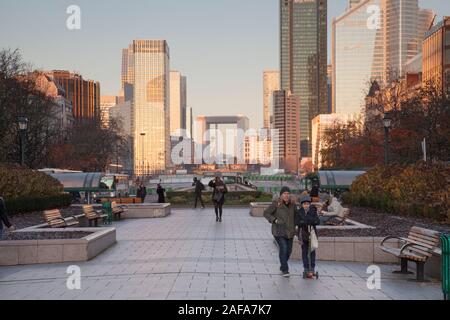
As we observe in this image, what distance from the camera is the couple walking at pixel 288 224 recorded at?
511 inches

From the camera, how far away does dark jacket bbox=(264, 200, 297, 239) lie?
13008mm

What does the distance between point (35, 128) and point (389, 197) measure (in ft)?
135

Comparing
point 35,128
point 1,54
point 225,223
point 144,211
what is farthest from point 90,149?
point 225,223

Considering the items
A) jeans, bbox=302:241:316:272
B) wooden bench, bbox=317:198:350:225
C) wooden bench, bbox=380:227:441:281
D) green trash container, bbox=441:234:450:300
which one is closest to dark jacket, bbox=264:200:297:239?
jeans, bbox=302:241:316:272

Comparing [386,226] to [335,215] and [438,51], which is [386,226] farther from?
[438,51]

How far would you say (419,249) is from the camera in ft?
42.3

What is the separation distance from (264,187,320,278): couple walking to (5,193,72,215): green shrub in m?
14.8

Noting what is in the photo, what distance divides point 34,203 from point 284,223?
1684 cm

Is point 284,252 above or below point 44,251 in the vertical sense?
above

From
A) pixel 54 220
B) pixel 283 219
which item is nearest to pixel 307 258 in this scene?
pixel 283 219

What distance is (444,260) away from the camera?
34.8 feet

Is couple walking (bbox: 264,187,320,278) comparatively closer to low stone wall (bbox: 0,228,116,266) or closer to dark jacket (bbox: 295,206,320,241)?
dark jacket (bbox: 295,206,320,241)

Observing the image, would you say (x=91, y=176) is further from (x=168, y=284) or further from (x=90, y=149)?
(x=168, y=284)

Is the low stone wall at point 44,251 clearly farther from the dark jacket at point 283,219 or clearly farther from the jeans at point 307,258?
the jeans at point 307,258
